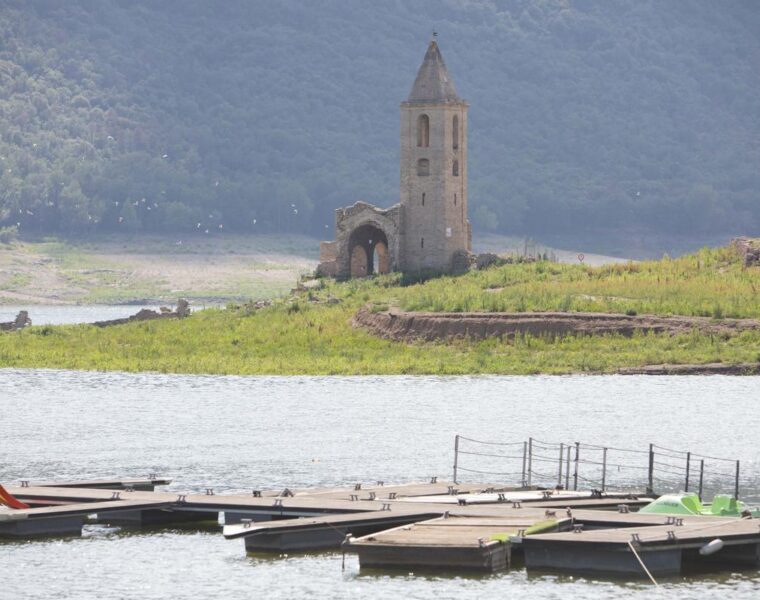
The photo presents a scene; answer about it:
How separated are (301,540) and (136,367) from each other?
39.1 metres

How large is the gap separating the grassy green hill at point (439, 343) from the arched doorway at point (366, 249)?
14.8ft

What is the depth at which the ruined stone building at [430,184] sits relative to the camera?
3583 inches

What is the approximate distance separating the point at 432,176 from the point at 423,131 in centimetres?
216

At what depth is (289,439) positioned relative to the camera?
53.5 metres

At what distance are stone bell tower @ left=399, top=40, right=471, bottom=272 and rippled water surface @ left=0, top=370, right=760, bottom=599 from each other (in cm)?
2106

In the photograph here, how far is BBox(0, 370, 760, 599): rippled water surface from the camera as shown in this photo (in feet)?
111

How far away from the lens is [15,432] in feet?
183

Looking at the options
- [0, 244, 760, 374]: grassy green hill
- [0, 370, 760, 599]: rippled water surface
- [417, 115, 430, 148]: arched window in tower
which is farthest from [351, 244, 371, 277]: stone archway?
[0, 370, 760, 599]: rippled water surface

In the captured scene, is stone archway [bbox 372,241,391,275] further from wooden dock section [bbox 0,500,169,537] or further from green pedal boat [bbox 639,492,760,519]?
green pedal boat [bbox 639,492,760,519]

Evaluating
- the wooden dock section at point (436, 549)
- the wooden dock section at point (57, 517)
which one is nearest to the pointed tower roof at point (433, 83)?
the wooden dock section at point (57, 517)

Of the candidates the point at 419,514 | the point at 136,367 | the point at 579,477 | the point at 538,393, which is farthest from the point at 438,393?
the point at 419,514

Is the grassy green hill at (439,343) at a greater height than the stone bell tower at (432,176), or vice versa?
the stone bell tower at (432,176)

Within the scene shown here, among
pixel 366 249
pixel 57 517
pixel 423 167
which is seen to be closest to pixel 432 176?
pixel 423 167

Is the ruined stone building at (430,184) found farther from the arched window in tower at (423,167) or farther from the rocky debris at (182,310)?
the rocky debris at (182,310)
